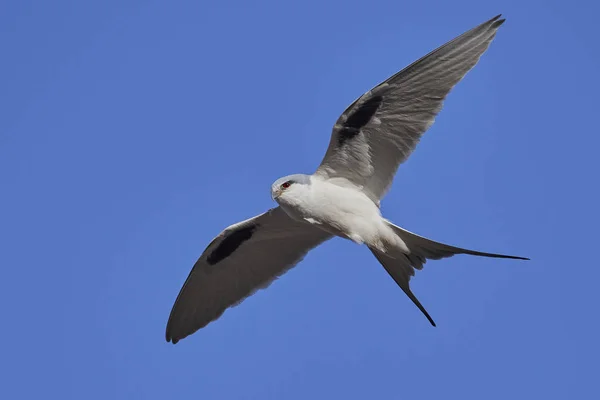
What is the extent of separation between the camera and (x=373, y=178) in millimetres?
11086

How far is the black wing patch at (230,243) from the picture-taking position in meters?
11.8

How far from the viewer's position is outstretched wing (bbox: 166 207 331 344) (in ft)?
38.8

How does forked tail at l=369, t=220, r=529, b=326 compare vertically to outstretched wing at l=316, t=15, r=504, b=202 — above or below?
below

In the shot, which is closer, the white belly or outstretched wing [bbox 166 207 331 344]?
the white belly

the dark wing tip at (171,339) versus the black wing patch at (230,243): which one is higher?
the black wing patch at (230,243)

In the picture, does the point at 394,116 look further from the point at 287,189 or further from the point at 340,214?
the point at 287,189

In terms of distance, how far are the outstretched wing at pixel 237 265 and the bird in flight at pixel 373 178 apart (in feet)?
0.08

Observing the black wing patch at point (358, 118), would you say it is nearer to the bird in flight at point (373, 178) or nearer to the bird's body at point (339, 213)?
the bird in flight at point (373, 178)

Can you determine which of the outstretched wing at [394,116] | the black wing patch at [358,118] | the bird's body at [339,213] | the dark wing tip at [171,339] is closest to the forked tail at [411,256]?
the bird's body at [339,213]

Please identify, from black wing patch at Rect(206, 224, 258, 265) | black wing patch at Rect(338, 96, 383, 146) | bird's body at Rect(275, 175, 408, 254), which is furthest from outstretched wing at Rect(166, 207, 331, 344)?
black wing patch at Rect(338, 96, 383, 146)

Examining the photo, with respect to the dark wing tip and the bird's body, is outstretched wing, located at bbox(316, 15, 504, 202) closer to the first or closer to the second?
the bird's body

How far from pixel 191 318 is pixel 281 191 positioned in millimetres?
2876

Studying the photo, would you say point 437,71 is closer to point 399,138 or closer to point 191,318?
point 399,138

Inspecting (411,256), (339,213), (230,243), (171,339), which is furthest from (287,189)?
(171,339)
